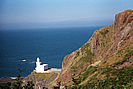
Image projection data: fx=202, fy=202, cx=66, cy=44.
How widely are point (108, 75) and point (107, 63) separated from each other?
556cm

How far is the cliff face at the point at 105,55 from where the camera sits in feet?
107

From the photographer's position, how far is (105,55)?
40.6 metres

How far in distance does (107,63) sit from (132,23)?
10204mm

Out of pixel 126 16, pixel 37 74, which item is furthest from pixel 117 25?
pixel 37 74

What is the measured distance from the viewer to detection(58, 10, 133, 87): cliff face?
32656 mm

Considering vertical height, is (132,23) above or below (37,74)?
above

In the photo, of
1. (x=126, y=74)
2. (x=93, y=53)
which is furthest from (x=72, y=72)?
(x=126, y=74)

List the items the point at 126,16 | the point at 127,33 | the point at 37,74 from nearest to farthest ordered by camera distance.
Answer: the point at 127,33 < the point at 126,16 < the point at 37,74

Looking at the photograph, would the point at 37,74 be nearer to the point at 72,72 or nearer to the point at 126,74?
the point at 72,72

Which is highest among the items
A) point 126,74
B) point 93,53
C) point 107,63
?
point 93,53

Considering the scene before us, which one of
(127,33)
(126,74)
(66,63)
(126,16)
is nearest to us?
(126,74)

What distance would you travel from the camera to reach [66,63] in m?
55.9

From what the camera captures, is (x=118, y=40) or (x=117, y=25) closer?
(x=118, y=40)

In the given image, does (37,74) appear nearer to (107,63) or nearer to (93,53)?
(93,53)
